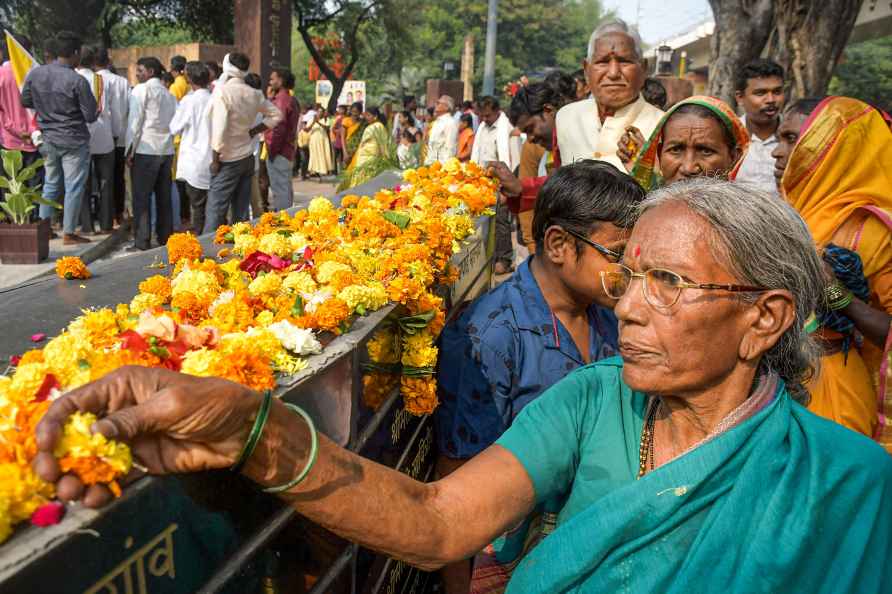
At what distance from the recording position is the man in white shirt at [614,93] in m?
4.52

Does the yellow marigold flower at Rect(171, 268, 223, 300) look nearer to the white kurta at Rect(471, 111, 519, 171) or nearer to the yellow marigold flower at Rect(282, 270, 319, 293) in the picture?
the yellow marigold flower at Rect(282, 270, 319, 293)

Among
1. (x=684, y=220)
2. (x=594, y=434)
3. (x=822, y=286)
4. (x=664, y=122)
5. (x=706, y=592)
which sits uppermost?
(x=664, y=122)

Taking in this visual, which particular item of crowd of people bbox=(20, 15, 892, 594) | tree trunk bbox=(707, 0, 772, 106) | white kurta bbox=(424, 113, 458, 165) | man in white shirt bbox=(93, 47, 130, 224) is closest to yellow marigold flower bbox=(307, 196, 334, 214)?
crowd of people bbox=(20, 15, 892, 594)

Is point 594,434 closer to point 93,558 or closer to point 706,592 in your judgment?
point 706,592

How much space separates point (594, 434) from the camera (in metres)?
1.89

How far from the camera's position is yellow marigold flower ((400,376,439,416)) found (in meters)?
2.72

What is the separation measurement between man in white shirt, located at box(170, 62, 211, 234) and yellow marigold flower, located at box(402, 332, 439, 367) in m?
6.49

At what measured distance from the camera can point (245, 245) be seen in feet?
10.6

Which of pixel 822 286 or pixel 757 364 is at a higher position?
pixel 822 286

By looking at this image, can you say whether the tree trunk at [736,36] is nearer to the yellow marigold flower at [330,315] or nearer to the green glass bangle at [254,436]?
the yellow marigold flower at [330,315]

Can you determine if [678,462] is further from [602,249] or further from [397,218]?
[397,218]

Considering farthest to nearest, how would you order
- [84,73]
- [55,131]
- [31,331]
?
1. [84,73]
2. [55,131]
3. [31,331]

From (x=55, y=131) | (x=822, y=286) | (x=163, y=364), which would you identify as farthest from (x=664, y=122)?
(x=55, y=131)

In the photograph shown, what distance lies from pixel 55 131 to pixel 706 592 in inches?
347
